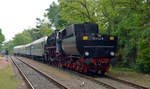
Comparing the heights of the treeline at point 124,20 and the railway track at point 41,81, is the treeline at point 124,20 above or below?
above

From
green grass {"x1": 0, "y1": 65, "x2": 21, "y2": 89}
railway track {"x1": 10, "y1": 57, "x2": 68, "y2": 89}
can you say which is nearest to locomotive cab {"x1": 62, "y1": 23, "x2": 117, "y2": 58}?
railway track {"x1": 10, "y1": 57, "x2": 68, "y2": 89}

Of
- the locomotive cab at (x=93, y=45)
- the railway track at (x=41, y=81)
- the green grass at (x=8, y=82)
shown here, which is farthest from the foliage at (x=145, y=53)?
the green grass at (x=8, y=82)

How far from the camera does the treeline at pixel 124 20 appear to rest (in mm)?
13805

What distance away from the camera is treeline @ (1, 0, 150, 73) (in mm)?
13805

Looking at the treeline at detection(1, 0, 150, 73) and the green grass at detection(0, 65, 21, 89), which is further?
the treeline at detection(1, 0, 150, 73)

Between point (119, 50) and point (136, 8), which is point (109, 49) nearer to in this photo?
point (136, 8)

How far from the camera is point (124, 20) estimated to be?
1658 cm

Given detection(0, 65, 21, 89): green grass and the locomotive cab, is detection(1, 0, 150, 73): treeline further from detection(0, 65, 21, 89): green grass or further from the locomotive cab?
detection(0, 65, 21, 89): green grass

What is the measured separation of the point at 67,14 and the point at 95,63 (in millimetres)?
8648

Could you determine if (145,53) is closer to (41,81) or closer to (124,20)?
(124,20)

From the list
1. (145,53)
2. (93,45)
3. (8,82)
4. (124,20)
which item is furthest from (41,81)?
(124,20)

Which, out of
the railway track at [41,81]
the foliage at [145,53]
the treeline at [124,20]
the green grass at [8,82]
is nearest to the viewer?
the railway track at [41,81]

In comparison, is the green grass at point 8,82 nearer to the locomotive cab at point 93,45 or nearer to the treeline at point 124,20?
the locomotive cab at point 93,45

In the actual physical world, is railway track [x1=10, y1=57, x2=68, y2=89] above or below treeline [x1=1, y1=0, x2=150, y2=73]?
below
